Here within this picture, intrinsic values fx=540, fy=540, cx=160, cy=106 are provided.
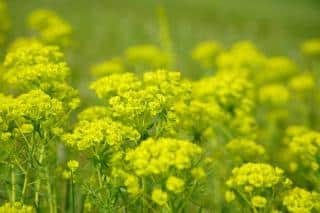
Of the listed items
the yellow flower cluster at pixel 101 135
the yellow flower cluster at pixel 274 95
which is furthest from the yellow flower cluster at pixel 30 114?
the yellow flower cluster at pixel 274 95

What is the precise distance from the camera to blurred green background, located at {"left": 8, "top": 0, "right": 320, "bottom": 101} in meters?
8.87

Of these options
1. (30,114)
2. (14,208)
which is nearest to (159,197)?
(14,208)

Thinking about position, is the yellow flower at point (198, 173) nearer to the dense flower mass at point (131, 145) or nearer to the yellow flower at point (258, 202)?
the dense flower mass at point (131, 145)

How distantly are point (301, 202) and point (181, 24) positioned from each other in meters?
8.24

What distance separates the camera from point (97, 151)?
2672 millimetres

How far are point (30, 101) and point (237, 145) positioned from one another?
1.60 meters

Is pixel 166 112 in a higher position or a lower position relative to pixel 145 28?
lower

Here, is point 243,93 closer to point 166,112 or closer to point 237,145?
point 237,145

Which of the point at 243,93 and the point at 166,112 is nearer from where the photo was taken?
the point at 166,112

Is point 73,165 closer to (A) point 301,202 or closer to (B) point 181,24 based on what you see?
(A) point 301,202

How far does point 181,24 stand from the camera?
1077cm

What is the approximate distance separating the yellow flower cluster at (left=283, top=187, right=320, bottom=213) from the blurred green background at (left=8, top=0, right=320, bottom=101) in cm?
474

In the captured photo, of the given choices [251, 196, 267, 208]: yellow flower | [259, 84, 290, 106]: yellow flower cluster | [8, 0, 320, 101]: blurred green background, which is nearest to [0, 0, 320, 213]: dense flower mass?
[251, 196, 267, 208]: yellow flower

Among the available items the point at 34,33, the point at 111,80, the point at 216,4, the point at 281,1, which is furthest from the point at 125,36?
the point at 111,80
